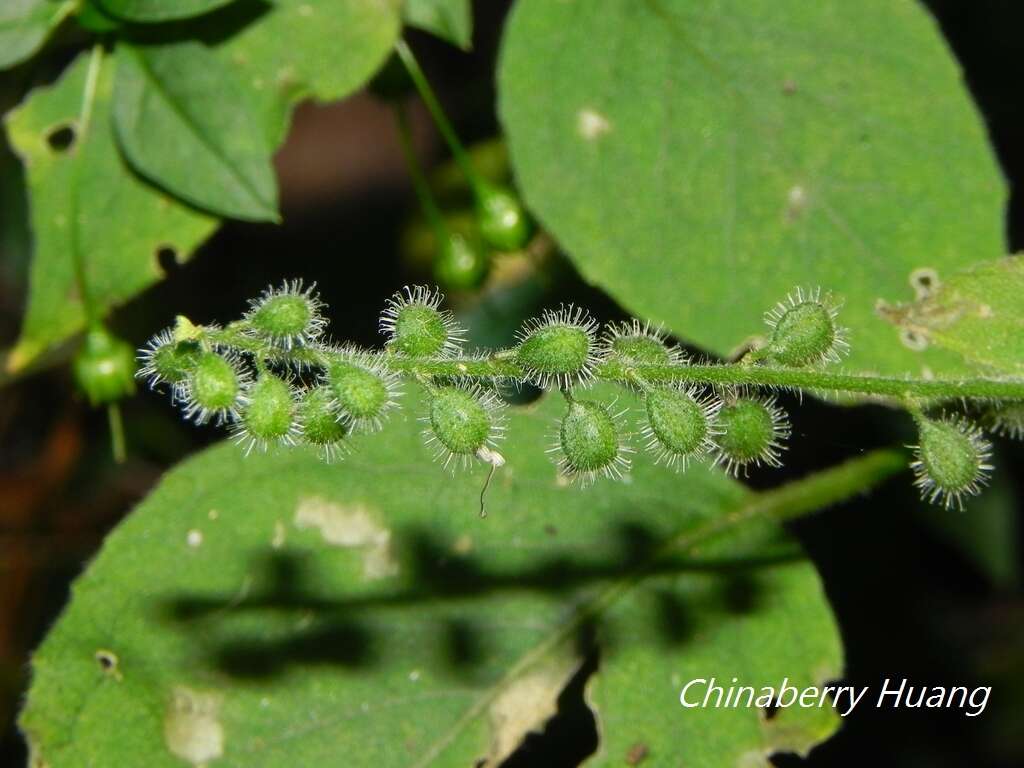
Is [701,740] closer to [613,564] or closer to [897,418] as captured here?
[613,564]

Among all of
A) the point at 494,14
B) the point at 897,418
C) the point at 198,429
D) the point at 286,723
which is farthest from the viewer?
the point at 494,14

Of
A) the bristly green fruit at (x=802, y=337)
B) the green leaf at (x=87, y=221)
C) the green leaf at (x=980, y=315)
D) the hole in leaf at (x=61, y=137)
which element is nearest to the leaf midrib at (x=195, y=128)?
the green leaf at (x=87, y=221)

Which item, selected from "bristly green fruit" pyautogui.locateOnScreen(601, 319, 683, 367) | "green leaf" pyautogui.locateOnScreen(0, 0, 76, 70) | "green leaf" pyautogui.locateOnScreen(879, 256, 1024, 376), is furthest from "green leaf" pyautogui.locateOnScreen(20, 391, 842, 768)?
"green leaf" pyautogui.locateOnScreen(0, 0, 76, 70)

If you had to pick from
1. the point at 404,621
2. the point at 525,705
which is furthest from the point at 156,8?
the point at 525,705

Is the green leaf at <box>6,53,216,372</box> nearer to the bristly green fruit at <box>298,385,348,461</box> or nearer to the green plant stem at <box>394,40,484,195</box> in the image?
the green plant stem at <box>394,40,484,195</box>

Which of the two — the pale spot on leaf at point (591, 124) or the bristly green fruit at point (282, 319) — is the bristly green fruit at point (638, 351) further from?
the pale spot on leaf at point (591, 124)

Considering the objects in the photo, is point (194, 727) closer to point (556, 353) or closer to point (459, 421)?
point (459, 421)

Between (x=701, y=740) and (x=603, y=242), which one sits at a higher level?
(x=603, y=242)

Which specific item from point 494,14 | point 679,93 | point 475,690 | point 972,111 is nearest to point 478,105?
point 494,14
